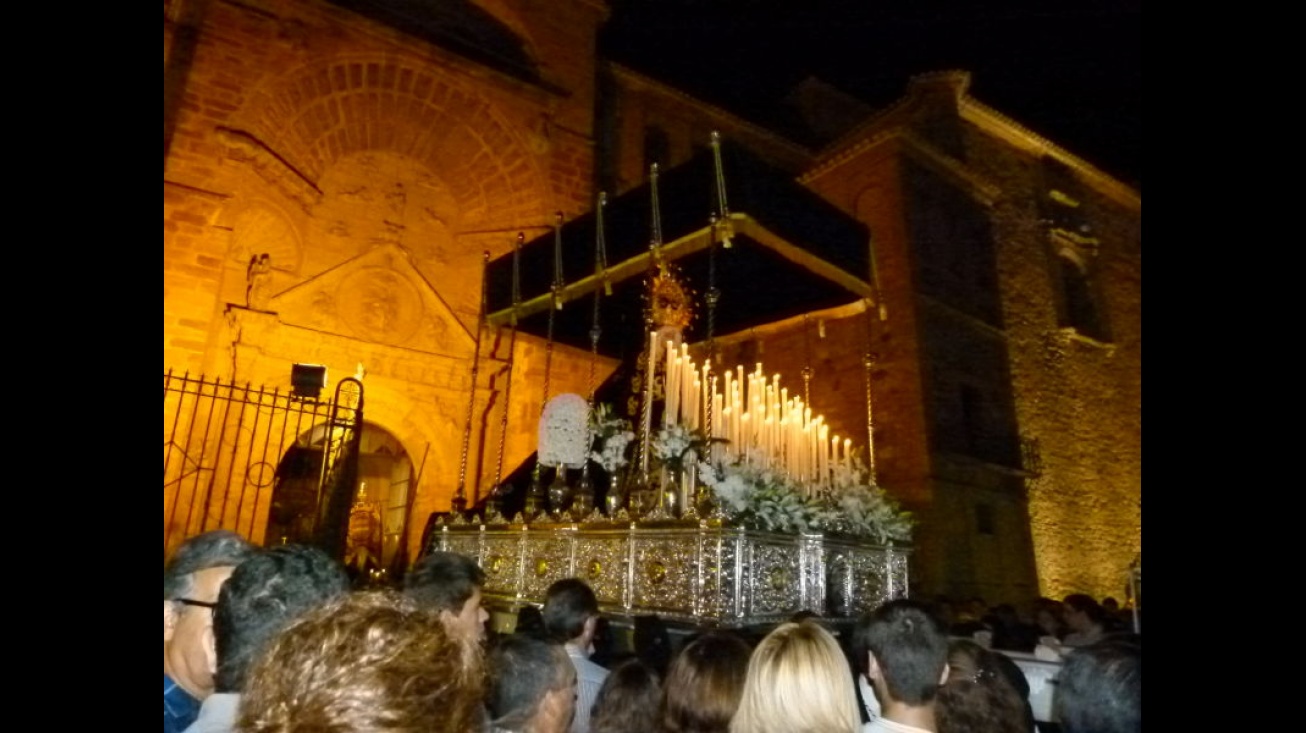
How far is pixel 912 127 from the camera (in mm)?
14469

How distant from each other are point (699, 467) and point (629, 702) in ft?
7.91

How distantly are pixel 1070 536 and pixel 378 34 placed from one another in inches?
584

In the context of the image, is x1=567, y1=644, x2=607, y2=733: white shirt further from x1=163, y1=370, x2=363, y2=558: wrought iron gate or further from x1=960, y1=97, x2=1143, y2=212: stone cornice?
x1=960, y1=97, x2=1143, y2=212: stone cornice

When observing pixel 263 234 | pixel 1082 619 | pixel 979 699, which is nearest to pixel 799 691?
pixel 979 699

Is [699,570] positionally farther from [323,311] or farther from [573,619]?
[323,311]

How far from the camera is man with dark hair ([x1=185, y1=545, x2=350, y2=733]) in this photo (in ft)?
5.21

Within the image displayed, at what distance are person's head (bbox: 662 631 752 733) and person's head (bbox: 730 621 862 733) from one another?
0.58ft

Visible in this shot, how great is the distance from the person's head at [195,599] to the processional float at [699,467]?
2750 millimetres

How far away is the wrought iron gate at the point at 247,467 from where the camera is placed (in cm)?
681

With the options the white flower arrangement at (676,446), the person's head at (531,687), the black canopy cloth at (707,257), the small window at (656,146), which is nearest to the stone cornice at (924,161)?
the small window at (656,146)

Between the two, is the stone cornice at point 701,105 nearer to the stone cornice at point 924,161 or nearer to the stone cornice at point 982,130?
the stone cornice at point 982,130

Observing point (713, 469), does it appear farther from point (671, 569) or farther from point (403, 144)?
point (403, 144)

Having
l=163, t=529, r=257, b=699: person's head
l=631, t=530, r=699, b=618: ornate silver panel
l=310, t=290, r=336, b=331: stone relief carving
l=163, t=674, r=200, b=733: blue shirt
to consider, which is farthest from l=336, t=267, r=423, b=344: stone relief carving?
l=163, t=674, r=200, b=733: blue shirt
